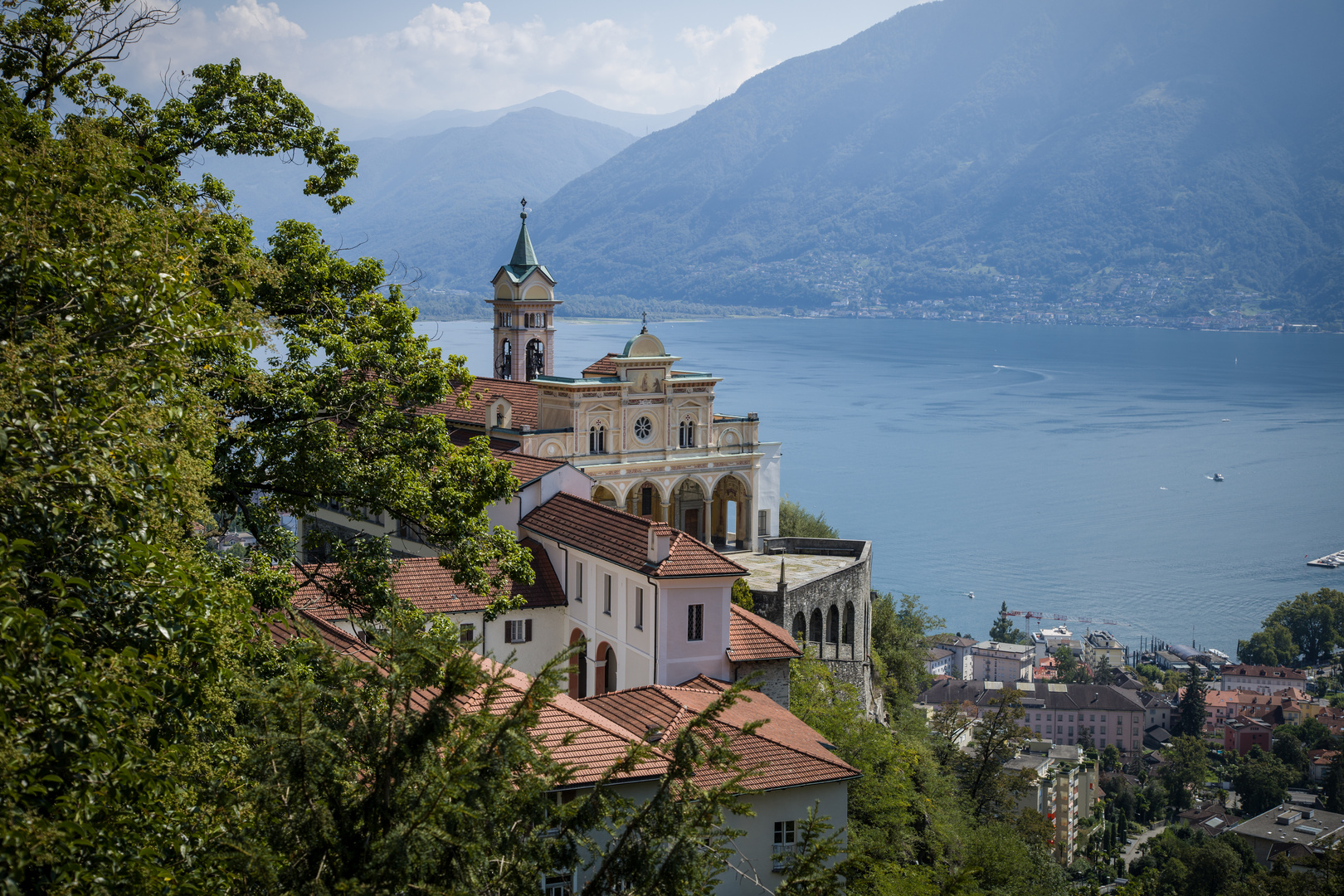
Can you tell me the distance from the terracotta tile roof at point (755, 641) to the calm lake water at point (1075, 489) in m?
64.8

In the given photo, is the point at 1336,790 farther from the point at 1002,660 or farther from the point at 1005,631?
the point at 1002,660

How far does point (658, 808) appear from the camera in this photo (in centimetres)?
735

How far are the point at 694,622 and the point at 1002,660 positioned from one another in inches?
3100

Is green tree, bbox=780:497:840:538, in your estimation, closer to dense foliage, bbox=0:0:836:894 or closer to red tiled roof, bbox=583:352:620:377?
red tiled roof, bbox=583:352:620:377

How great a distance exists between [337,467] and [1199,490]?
113 meters

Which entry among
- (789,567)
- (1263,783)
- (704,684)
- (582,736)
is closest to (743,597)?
(789,567)

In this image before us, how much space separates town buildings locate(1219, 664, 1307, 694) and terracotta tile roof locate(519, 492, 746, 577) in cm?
7656

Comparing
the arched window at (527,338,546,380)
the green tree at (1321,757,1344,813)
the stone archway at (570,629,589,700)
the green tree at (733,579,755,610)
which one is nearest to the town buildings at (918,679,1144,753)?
the green tree at (1321,757,1344,813)

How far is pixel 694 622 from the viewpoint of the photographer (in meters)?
21.5

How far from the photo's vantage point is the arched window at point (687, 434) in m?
41.8

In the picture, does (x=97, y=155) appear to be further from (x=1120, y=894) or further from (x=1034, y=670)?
(x=1034, y=670)

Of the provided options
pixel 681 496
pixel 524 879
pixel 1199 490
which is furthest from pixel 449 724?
pixel 1199 490

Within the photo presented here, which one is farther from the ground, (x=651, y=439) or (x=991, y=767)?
(x=651, y=439)

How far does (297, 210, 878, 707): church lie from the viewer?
21.6 metres
